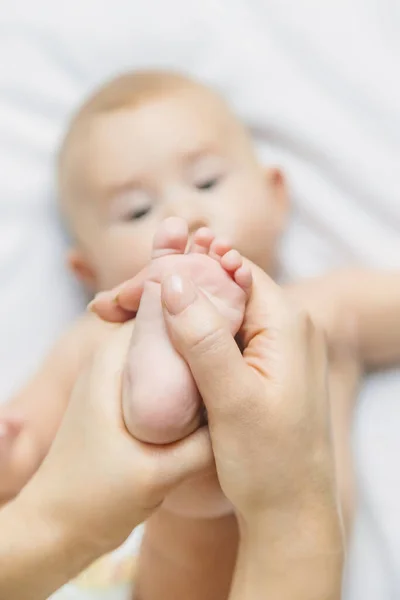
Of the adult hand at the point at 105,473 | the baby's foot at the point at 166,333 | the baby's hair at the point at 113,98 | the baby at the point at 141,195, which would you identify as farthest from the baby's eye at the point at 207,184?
the adult hand at the point at 105,473

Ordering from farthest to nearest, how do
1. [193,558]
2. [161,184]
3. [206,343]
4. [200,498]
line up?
[161,184]
[193,558]
[200,498]
[206,343]

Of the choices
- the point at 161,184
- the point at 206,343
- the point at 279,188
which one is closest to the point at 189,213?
the point at 161,184

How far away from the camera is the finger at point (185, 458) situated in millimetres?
701

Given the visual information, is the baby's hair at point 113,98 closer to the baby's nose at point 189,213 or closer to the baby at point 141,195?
the baby at point 141,195

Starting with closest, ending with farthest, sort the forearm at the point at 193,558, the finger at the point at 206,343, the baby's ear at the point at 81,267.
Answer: the finger at the point at 206,343
the forearm at the point at 193,558
the baby's ear at the point at 81,267

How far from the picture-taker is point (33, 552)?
717mm

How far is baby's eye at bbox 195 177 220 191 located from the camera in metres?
1.08

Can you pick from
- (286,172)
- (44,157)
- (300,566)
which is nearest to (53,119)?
(44,157)

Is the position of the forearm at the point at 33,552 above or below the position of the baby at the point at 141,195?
below

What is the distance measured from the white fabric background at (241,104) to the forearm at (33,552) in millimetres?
413

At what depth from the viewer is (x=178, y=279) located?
69 cm

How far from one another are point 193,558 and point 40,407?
250mm

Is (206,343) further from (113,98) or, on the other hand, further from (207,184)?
(113,98)

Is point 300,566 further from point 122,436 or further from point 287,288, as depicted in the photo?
point 287,288
